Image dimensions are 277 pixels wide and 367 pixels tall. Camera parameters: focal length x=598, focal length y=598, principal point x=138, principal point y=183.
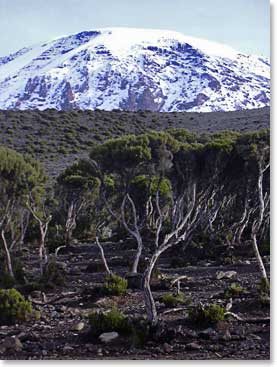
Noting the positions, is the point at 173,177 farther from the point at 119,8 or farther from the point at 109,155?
the point at 119,8

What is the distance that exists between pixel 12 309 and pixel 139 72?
2968mm

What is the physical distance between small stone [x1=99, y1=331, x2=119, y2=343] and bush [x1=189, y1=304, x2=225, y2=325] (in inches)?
37.3

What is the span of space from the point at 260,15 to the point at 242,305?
3.12 metres

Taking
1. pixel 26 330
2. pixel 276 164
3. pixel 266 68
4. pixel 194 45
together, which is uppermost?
pixel 194 45

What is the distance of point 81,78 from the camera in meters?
6.98

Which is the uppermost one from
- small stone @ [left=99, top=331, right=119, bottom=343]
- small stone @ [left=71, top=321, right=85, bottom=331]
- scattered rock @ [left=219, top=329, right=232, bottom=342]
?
scattered rock @ [left=219, top=329, right=232, bottom=342]

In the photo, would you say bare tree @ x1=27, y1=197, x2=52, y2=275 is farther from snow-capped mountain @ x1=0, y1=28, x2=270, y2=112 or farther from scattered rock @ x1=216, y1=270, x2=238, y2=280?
scattered rock @ x1=216, y1=270, x2=238, y2=280

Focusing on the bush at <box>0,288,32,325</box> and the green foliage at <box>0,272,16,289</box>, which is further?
the green foliage at <box>0,272,16,289</box>

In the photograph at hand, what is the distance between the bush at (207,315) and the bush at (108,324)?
745 mm

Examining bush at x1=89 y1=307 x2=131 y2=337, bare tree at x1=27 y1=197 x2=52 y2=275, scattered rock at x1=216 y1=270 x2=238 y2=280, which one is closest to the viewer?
bush at x1=89 y1=307 x2=131 y2=337

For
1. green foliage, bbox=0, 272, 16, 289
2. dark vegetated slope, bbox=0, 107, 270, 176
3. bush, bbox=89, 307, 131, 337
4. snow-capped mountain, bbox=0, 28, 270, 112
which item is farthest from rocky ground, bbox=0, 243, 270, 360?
dark vegetated slope, bbox=0, 107, 270, 176

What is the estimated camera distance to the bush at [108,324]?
546 centimetres

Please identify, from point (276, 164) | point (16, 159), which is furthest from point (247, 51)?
point (16, 159)

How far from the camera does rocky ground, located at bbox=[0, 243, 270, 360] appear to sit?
4.96 metres
